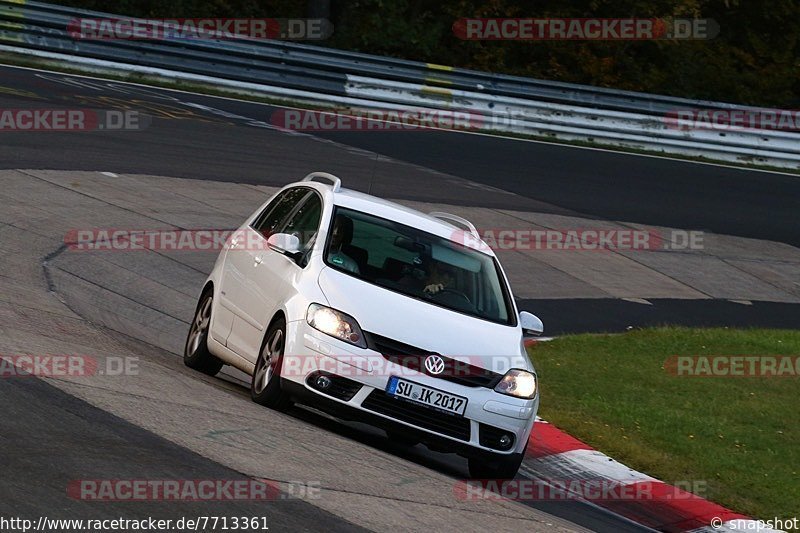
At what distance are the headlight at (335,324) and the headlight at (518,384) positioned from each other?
99 cm

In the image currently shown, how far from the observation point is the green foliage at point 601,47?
3214 centimetres

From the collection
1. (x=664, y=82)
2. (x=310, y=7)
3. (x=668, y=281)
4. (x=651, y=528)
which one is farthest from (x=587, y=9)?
(x=651, y=528)

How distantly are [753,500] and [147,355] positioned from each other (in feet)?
15.3

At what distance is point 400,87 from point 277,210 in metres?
16.1

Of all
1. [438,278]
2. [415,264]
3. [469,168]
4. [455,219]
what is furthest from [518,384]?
[469,168]

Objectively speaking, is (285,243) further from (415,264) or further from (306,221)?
(415,264)

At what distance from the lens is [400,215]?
10016mm

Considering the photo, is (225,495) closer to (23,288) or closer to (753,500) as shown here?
(753,500)

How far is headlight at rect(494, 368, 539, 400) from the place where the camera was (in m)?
8.75

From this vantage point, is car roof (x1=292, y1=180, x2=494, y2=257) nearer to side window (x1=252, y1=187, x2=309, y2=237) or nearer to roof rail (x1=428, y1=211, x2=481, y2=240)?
roof rail (x1=428, y1=211, x2=481, y2=240)

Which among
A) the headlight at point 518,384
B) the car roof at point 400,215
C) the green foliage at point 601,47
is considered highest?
the green foliage at point 601,47

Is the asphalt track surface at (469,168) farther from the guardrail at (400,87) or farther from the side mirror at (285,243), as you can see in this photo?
the side mirror at (285,243)

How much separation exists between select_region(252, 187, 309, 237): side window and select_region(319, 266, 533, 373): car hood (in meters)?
1.44

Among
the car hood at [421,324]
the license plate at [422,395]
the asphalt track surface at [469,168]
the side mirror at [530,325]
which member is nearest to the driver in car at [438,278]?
the car hood at [421,324]
